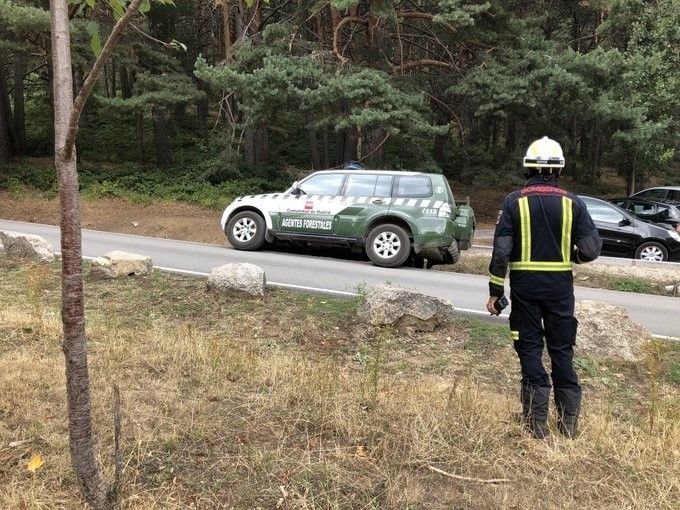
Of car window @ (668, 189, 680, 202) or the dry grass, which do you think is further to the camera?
car window @ (668, 189, 680, 202)

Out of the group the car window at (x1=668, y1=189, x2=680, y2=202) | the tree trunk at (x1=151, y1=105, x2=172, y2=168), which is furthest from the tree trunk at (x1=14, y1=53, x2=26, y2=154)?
the car window at (x1=668, y1=189, x2=680, y2=202)

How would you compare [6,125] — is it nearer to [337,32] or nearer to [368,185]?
[337,32]

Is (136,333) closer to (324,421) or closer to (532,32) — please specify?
(324,421)

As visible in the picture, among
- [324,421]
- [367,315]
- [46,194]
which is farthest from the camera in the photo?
[46,194]

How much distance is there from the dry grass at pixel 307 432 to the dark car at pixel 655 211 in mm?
12325

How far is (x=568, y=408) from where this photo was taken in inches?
147

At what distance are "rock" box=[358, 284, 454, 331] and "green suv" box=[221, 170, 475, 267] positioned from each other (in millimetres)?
4780

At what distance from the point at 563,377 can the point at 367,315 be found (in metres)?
3.40

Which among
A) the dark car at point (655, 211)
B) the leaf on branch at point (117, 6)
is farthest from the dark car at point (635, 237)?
the leaf on branch at point (117, 6)

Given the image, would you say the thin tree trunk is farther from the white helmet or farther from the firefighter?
the white helmet

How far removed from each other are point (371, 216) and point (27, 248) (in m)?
6.26

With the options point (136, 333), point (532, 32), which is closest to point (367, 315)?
point (136, 333)

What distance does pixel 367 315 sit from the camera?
22.9 feet

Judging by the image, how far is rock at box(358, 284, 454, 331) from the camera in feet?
22.4
